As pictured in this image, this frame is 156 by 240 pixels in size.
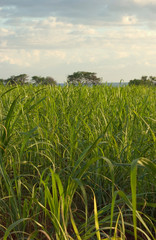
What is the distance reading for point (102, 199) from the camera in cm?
168

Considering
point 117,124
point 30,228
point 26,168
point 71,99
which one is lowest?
point 30,228

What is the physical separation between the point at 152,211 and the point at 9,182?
74 cm

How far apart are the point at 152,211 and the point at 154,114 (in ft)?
4.07

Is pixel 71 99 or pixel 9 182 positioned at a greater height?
pixel 71 99

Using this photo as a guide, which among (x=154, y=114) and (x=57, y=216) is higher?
(x=154, y=114)

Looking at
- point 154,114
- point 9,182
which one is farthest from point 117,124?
point 9,182

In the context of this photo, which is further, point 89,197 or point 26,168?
point 26,168

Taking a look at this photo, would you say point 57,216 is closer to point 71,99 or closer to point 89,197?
point 89,197

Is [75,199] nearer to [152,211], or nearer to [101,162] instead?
[101,162]

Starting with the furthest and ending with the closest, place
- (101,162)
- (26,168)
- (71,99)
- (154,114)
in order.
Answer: (71,99) → (154,114) → (26,168) → (101,162)

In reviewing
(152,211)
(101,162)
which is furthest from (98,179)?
(152,211)

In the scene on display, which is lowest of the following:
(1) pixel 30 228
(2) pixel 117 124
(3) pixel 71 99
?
(1) pixel 30 228

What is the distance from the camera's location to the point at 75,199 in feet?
5.62

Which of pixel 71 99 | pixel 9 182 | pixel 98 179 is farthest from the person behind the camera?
pixel 71 99
